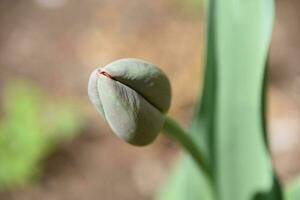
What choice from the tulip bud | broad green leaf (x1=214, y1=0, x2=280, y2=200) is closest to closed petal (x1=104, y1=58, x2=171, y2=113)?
the tulip bud

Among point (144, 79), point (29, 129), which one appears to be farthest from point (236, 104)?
point (29, 129)

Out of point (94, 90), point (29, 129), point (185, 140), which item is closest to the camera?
point (94, 90)

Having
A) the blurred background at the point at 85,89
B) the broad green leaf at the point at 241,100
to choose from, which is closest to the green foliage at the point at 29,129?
the blurred background at the point at 85,89

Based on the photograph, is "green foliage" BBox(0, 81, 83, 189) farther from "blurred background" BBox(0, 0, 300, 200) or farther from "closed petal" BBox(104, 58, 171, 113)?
"closed petal" BBox(104, 58, 171, 113)

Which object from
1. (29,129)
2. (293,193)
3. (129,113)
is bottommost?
(29,129)

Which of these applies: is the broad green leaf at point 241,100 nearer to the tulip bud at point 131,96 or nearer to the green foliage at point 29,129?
the tulip bud at point 131,96

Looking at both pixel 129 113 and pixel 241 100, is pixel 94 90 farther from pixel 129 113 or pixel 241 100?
pixel 241 100
